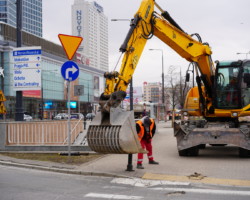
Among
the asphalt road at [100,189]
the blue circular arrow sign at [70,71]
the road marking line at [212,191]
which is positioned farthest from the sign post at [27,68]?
the road marking line at [212,191]

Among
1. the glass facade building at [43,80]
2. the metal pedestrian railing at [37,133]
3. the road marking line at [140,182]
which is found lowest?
the road marking line at [140,182]

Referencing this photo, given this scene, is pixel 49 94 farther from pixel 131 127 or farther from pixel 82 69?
pixel 131 127

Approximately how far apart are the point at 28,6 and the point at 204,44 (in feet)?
408

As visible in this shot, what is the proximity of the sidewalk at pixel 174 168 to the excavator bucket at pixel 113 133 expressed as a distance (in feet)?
2.77

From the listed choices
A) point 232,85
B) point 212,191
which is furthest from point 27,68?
point 212,191

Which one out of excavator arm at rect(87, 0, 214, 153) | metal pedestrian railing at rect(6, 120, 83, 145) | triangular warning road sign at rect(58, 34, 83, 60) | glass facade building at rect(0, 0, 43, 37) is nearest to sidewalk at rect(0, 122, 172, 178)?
excavator arm at rect(87, 0, 214, 153)

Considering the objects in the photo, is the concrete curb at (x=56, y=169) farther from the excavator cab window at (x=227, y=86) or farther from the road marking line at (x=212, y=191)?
the excavator cab window at (x=227, y=86)

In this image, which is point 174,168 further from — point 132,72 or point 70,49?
point 70,49

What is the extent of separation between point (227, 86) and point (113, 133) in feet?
20.2

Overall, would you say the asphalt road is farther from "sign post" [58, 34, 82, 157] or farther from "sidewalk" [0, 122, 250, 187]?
"sign post" [58, 34, 82, 157]

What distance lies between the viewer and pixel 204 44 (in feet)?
46.4

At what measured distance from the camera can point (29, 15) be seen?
431 feet

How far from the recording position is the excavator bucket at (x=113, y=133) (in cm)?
905

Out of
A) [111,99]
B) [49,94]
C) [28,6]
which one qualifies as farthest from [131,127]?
[28,6]
